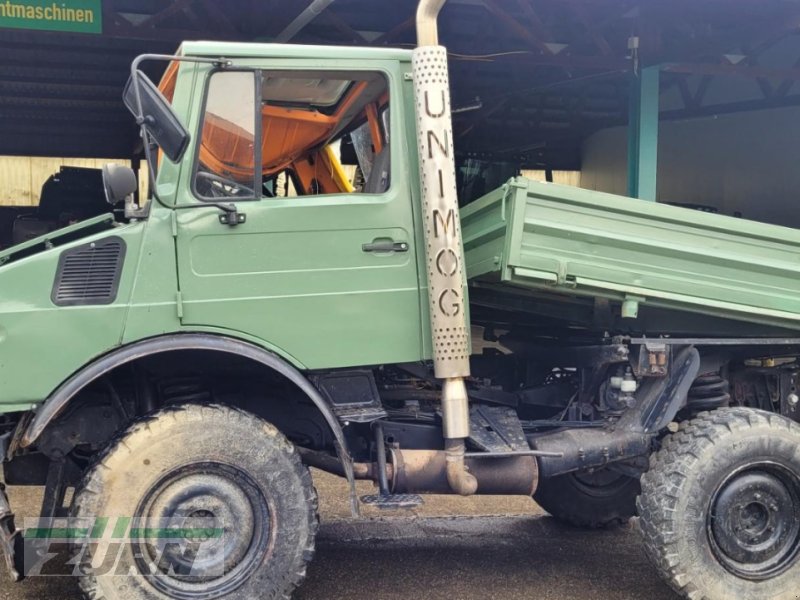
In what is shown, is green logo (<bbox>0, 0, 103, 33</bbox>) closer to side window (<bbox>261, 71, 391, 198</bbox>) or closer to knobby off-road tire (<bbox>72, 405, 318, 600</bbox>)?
side window (<bbox>261, 71, 391, 198</bbox>)

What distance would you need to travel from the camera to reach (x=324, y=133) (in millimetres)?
4816

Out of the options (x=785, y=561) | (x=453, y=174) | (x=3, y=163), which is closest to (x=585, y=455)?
(x=785, y=561)

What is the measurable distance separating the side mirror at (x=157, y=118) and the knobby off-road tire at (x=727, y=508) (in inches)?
117

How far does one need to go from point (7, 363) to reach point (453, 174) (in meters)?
2.26

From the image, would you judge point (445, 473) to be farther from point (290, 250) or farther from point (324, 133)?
point (324, 133)

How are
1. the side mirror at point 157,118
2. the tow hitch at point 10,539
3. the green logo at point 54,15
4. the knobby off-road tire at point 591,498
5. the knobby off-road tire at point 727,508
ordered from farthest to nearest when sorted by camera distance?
1. the green logo at point 54,15
2. the knobby off-road tire at point 591,498
3. the knobby off-road tire at point 727,508
4. the tow hitch at point 10,539
5. the side mirror at point 157,118

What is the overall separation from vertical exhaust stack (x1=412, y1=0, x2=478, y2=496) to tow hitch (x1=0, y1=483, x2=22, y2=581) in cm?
212

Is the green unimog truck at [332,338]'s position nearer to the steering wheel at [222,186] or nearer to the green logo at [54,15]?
the steering wheel at [222,186]

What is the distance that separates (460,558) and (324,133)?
2.77m

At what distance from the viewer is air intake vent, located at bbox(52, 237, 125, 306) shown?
151 inches

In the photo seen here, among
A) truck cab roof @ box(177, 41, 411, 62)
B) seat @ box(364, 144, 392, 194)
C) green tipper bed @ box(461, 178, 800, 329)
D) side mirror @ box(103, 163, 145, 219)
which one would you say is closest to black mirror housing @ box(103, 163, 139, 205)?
side mirror @ box(103, 163, 145, 219)

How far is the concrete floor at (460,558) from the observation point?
4.64 metres

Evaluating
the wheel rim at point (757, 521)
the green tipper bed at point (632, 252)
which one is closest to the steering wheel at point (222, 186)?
the green tipper bed at point (632, 252)

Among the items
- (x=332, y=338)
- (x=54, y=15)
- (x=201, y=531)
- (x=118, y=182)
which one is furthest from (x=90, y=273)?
(x=54, y=15)
